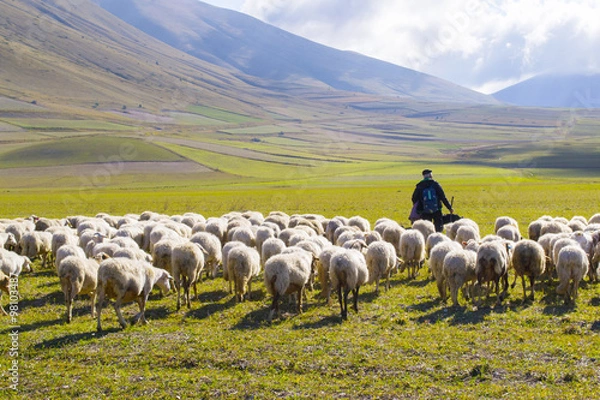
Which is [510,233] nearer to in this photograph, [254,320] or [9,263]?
[254,320]

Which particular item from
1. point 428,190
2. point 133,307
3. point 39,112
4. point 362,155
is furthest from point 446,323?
point 39,112

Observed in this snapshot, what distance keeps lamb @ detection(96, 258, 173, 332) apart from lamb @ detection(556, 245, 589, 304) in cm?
1130

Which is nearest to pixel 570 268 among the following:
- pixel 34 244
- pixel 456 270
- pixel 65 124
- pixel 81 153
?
pixel 456 270

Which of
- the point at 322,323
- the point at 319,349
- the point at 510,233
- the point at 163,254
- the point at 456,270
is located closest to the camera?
the point at 319,349

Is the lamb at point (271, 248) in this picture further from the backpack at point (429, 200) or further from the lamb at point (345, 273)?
the backpack at point (429, 200)

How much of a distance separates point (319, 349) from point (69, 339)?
19.4ft

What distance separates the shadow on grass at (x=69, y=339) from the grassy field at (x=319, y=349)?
Result: 38mm

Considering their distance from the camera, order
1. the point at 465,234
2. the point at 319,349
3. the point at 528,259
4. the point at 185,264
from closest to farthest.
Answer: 1. the point at 319,349
2. the point at 528,259
3. the point at 185,264
4. the point at 465,234

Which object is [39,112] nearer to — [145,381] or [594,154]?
[594,154]

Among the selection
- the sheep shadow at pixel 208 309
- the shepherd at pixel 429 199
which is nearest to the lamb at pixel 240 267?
the sheep shadow at pixel 208 309

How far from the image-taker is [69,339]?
11719 millimetres

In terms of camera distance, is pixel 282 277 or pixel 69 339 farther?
pixel 282 277

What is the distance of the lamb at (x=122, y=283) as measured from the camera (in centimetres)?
1223

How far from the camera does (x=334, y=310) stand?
14125mm
